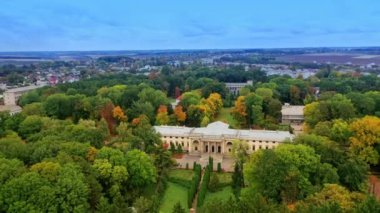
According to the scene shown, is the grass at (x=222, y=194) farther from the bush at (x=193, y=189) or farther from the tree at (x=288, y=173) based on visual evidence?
the tree at (x=288, y=173)

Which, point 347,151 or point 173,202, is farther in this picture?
point 347,151

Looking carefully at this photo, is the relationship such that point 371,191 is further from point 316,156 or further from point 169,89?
point 169,89

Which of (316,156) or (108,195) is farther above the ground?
(316,156)

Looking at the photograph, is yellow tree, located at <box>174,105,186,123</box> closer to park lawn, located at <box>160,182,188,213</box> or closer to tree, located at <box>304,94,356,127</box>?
tree, located at <box>304,94,356,127</box>

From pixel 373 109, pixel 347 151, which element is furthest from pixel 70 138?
pixel 373 109

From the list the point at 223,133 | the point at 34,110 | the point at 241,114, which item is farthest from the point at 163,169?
the point at 34,110

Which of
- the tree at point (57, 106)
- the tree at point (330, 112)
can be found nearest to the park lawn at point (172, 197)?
the tree at point (330, 112)

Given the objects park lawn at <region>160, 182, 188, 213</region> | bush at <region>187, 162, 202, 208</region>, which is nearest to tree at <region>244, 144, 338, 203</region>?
bush at <region>187, 162, 202, 208</region>
